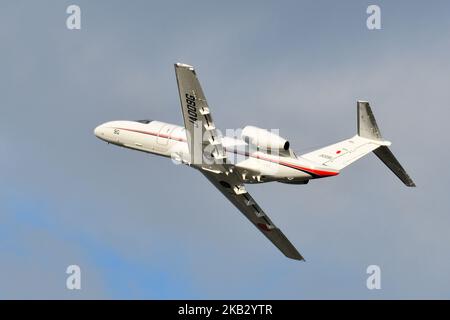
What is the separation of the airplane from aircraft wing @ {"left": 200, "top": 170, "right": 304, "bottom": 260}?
0.04 metres

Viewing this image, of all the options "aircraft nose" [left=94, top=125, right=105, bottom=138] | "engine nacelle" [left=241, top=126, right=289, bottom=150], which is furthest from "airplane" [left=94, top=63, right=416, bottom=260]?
"aircraft nose" [left=94, top=125, right=105, bottom=138]

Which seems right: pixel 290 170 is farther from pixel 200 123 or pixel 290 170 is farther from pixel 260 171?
pixel 200 123

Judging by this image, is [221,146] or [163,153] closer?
[221,146]

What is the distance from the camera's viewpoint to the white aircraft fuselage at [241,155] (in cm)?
4731

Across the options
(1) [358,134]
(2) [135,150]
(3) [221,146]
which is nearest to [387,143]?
(1) [358,134]

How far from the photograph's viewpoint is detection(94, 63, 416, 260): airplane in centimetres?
4578

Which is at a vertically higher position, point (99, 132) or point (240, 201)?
point (99, 132)

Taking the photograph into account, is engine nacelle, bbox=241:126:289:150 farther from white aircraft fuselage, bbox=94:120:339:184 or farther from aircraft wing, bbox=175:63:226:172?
aircraft wing, bbox=175:63:226:172

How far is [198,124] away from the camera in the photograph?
153 ft

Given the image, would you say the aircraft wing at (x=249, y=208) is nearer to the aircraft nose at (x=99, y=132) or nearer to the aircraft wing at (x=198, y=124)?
the aircraft wing at (x=198, y=124)

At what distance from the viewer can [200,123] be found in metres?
46.3

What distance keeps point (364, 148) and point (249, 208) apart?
7742 millimetres

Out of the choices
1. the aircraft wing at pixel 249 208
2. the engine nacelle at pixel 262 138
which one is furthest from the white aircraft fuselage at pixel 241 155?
the engine nacelle at pixel 262 138

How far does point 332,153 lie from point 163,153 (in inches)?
372
